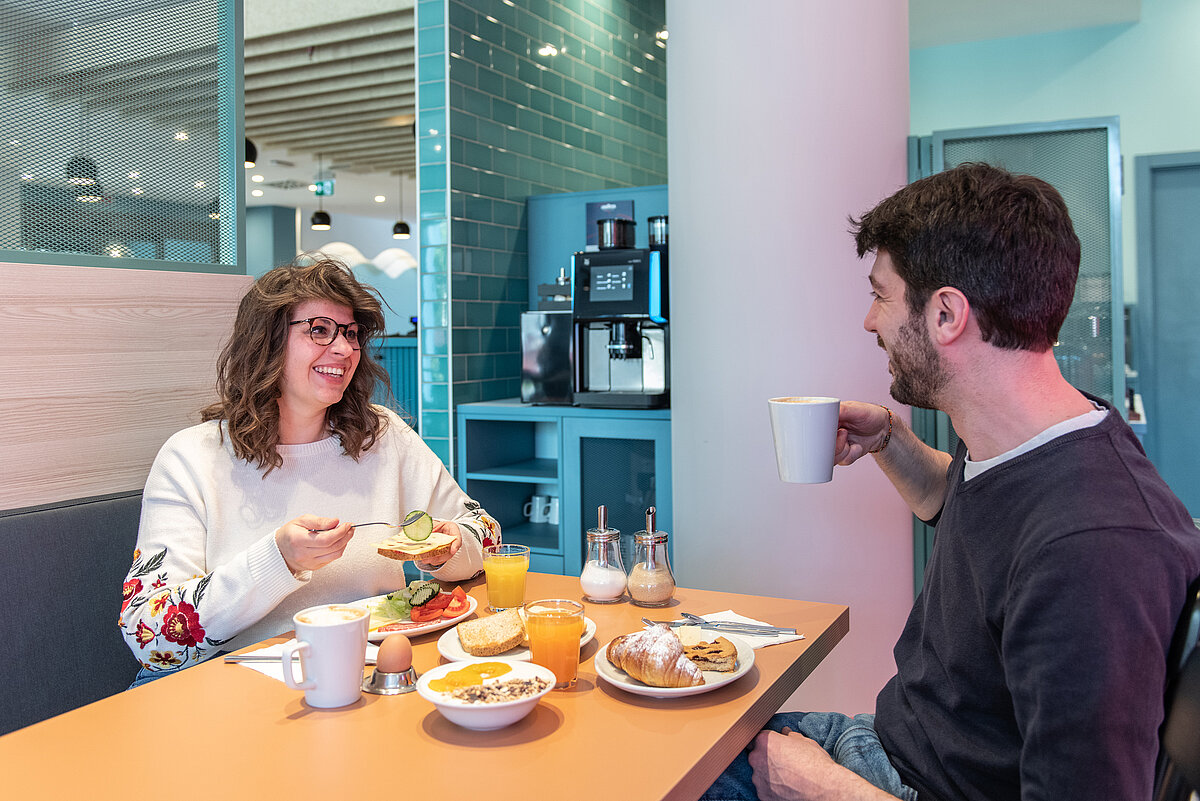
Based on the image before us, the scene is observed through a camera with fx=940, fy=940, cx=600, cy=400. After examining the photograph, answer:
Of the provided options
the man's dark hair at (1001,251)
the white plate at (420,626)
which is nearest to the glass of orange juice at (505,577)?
the white plate at (420,626)

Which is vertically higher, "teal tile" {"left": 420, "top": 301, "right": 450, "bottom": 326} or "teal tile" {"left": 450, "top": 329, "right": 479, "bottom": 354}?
"teal tile" {"left": 420, "top": 301, "right": 450, "bottom": 326}

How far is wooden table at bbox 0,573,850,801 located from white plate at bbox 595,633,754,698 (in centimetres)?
2

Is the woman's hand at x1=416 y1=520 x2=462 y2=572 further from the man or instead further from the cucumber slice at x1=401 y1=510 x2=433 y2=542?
the man

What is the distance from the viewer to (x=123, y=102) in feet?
6.67

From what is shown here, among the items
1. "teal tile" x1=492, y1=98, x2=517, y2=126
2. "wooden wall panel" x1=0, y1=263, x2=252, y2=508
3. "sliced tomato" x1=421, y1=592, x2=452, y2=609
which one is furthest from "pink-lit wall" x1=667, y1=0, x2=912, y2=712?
"teal tile" x1=492, y1=98, x2=517, y2=126

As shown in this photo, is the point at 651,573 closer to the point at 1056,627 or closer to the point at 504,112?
the point at 1056,627

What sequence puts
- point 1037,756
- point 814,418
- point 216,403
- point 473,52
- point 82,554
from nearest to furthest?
1. point 1037,756
2. point 814,418
3. point 82,554
4. point 216,403
5. point 473,52

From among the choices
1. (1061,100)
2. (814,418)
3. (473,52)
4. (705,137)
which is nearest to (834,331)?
(705,137)

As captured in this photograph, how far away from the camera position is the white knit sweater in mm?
1553

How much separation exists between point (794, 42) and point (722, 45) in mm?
189

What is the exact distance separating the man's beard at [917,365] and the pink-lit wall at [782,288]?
110 centimetres

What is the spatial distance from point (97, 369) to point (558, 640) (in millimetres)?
1202

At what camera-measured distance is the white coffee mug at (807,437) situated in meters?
1.49

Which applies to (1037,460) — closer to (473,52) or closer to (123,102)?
(123,102)
